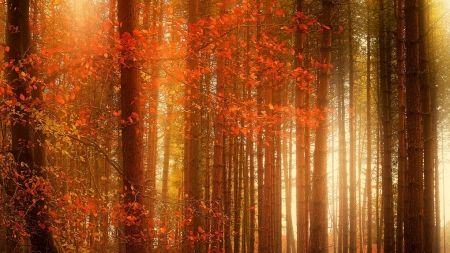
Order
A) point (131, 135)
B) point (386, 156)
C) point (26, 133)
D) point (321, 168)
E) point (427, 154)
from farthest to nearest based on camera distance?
point (386, 156) < point (427, 154) < point (26, 133) < point (321, 168) < point (131, 135)

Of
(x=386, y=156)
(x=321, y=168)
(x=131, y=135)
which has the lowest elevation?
(x=321, y=168)

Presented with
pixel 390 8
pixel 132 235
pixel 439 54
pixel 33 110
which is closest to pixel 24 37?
pixel 33 110

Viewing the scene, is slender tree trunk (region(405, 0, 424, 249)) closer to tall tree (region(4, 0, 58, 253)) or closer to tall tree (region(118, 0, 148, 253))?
tall tree (region(118, 0, 148, 253))

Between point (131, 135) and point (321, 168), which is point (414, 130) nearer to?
point (321, 168)

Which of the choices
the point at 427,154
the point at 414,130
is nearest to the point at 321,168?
the point at 414,130

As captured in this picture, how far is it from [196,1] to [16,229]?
786 cm

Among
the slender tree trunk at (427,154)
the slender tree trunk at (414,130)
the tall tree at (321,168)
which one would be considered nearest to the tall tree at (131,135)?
the tall tree at (321,168)

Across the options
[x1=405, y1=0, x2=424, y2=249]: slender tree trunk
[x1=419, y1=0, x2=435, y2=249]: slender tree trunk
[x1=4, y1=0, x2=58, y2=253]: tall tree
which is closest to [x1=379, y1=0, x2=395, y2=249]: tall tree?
[x1=419, y1=0, x2=435, y2=249]: slender tree trunk

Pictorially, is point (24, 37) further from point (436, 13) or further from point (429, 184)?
point (436, 13)

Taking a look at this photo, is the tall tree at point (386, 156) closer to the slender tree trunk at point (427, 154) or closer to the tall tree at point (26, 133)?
the slender tree trunk at point (427, 154)

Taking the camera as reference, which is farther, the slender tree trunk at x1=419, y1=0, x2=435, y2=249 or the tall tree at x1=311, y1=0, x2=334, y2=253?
the slender tree trunk at x1=419, y1=0, x2=435, y2=249

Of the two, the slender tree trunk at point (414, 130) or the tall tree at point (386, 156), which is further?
the tall tree at point (386, 156)

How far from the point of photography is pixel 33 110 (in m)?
6.87

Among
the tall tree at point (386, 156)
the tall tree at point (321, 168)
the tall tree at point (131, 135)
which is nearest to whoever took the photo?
the tall tree at point (131, 135)
